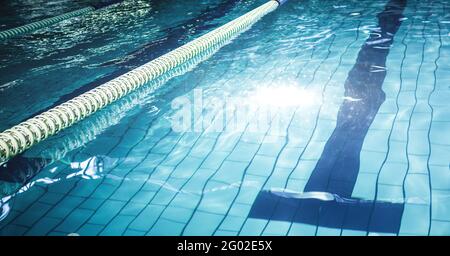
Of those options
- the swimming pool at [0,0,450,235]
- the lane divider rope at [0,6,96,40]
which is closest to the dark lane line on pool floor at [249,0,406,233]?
the swimming pool at [0,0,450,235]

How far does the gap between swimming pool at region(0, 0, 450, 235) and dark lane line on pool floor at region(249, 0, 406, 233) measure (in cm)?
1

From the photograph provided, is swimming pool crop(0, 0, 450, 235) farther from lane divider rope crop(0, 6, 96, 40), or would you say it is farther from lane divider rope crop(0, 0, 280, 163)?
lane divider rope crop(0, 6, 96, 40)

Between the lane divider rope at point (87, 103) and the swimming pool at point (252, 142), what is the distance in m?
0.14

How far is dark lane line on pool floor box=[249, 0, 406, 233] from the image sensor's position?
2541 millimetres

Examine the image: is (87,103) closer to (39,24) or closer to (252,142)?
(252,142)

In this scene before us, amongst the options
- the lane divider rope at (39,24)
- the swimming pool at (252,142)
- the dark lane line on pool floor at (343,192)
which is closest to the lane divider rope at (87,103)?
the swimming pool at (252,142)

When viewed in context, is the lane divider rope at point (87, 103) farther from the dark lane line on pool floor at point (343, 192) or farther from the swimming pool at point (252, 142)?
the dark lane line on pool floor at point (343, 192)

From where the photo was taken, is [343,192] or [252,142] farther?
[252,142]

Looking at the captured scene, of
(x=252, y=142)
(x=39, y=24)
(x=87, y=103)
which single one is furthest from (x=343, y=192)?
(x=39, y=24)

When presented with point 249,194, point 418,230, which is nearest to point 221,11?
point 249,194

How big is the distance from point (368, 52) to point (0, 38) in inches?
308

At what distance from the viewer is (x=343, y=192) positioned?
2795 millimetres

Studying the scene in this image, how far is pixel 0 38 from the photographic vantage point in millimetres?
8008

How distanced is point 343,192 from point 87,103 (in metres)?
3.02
